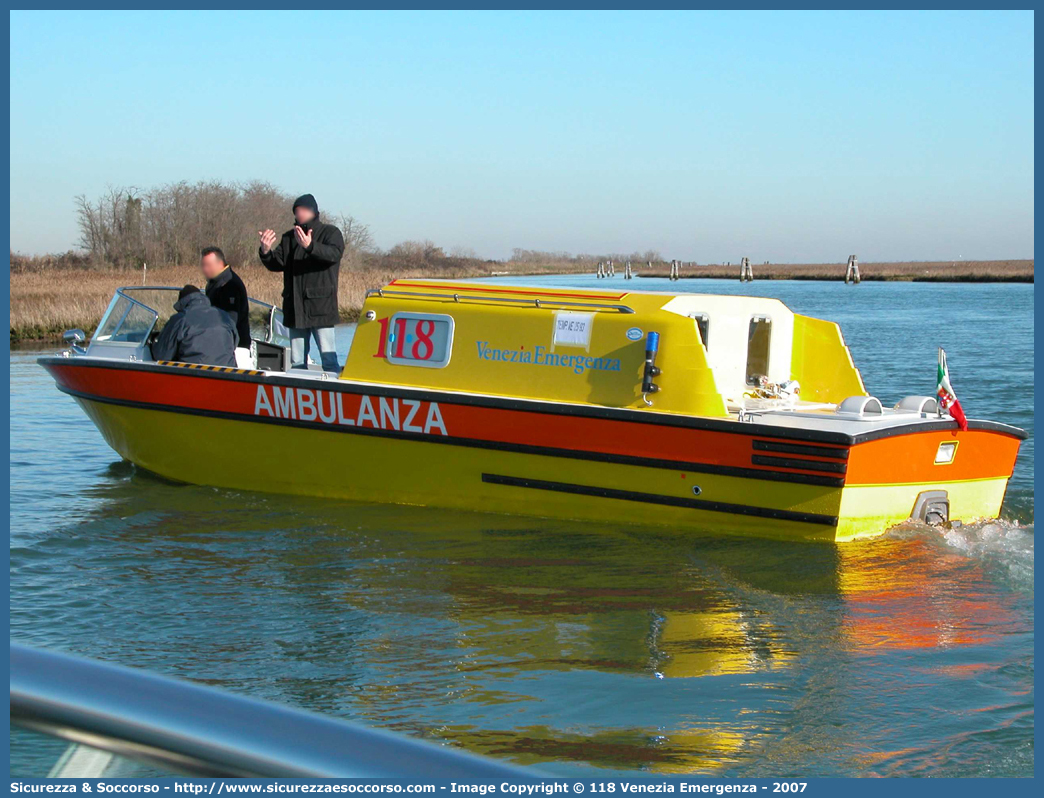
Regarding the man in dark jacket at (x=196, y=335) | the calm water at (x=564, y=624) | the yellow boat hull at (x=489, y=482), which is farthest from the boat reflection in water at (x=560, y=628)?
the man in dark jacket at (x=196, y=335)

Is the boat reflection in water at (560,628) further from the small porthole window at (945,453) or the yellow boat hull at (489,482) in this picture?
the small porthole window at (945,453)

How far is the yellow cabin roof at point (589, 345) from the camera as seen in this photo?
26.3ft

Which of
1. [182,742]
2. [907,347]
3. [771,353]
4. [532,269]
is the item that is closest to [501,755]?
[182,742]

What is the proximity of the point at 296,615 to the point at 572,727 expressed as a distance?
2.37 m

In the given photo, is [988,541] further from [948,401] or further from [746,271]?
[746,271]

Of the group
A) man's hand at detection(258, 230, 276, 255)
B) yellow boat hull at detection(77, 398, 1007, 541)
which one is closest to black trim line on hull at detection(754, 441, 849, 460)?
yellow boat hull at detection(77, 398, 1007, 541)

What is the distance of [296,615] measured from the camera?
6434 millimetres

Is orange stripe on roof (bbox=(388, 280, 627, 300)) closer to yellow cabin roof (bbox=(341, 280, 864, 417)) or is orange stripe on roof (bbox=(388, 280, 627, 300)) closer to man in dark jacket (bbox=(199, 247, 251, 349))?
yellow cabin roof (bbox=(341, 280, 864, 417))

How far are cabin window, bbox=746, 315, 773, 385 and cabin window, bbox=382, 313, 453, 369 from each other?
2789 millimetres

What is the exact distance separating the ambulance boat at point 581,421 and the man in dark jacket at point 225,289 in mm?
829

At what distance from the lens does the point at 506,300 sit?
342 inches

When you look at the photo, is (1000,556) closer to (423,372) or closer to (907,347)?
(423,372)

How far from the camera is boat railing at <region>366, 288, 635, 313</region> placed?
8.34 metres

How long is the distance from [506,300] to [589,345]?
35.2 inches
